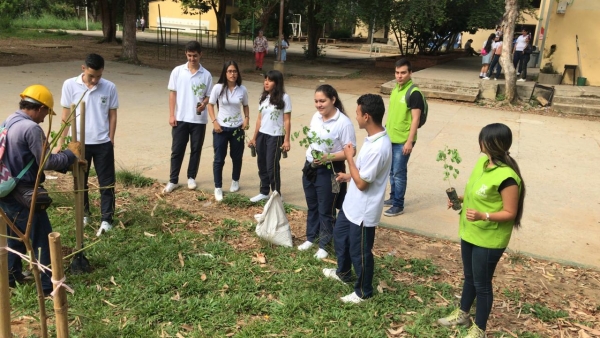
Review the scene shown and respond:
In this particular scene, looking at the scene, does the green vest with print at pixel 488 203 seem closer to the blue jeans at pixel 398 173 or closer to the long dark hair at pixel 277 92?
the blue jeans at pixel 398 173

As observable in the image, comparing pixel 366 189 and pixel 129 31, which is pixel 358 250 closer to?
pixel 366 189

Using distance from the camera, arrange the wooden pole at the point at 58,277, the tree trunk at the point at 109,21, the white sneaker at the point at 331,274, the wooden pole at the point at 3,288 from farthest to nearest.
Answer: the tree trunk at the point at 109,21 < the white sneaker at the point at 331,274 < the wooden pole at the point at 3,288 < the wooden pole at the point at 58,277

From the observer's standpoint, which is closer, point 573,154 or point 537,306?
point 537,306

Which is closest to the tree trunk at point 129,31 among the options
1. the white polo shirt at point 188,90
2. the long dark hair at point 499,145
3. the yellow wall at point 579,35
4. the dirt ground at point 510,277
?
the white polo shirt at point 188,90

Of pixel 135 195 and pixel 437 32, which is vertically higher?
pixel 437 32

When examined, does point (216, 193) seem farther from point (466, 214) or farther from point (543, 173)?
point (543, 173)

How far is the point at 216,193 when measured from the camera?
584 cm

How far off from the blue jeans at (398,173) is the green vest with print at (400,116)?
4.5 inches

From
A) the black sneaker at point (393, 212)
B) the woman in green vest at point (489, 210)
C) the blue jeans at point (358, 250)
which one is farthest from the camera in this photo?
the black sneaker at point (393, 212)

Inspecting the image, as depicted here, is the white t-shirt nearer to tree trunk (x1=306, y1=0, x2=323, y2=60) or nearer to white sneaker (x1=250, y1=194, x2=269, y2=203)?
tree trunk (x1=306, y1=0, x2=323, y2=60)

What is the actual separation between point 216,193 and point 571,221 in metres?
4.27

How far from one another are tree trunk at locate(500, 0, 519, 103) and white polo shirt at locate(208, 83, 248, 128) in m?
11.0

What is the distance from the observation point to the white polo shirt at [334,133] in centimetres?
422

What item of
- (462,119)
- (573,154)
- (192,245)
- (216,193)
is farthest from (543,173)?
(192,245)
